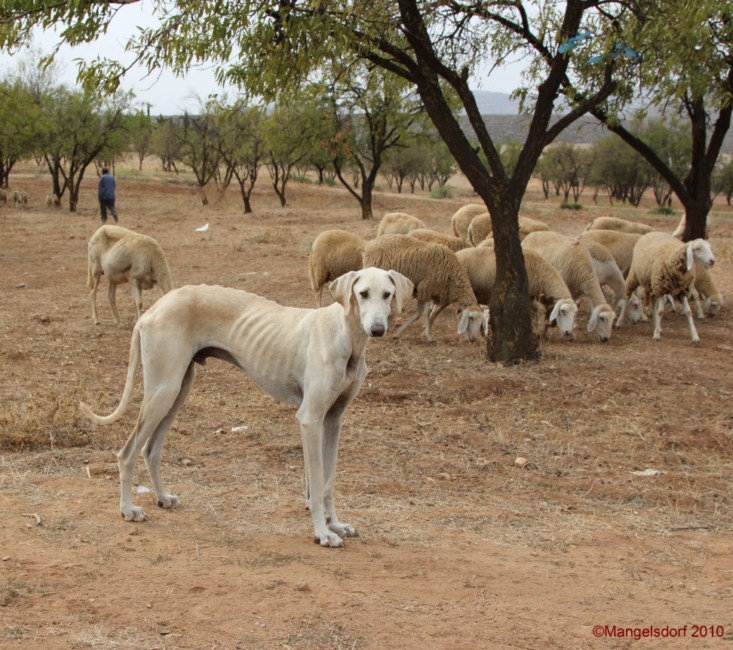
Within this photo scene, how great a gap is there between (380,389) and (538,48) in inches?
196

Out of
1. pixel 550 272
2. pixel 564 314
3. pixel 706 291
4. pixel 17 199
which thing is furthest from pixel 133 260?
pixel 17 199

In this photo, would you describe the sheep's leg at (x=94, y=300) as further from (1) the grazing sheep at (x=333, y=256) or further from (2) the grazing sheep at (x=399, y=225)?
(2) the grazing sheep at (x=399, y=225)

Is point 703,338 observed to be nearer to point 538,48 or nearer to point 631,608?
point 538,48

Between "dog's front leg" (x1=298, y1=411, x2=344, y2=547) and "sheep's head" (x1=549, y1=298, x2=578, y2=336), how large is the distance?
6754 millimetres

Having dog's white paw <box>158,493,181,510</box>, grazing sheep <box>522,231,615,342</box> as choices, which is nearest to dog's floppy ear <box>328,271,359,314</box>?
dog's white paw <box>158,493,181,510</box>

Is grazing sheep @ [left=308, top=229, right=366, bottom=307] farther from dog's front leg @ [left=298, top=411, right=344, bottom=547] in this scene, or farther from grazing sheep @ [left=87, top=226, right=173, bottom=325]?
dog's front leg @ [left=298, top=411, right=344, bottom=547]

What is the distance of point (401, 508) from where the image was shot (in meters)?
5.39

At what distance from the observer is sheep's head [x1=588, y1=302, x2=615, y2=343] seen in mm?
11008

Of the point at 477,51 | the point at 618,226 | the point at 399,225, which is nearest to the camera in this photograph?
the point at 477,51

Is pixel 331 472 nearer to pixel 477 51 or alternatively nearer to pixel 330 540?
pixel 330 540

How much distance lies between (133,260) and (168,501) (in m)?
6.33

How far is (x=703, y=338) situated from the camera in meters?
11.5

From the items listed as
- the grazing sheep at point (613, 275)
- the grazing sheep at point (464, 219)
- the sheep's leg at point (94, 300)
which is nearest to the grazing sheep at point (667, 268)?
the grazing sheep at point (613, 275)

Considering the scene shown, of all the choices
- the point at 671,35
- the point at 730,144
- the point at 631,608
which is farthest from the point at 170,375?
the point at 730,144
